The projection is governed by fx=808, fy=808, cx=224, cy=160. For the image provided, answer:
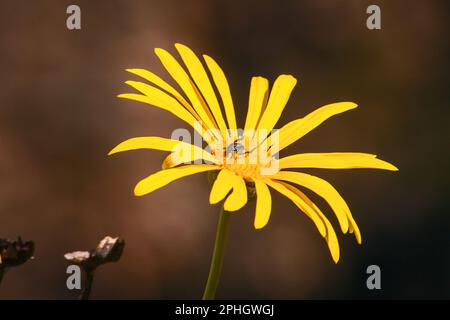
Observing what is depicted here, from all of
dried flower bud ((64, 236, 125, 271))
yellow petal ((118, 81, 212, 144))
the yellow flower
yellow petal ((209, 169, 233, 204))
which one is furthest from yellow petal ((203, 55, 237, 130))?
dried flower bud ((64, 236, 125, 271))

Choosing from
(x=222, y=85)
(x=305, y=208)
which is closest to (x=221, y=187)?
(x=305, y=208)

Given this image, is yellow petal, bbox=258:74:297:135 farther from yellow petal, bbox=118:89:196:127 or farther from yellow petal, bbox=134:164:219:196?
yellow petal, bbox=134:164:219:196

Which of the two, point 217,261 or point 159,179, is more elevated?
point 159,179

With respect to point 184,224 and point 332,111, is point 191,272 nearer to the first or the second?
point 184,224

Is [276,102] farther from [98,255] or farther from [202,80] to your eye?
[98,255]

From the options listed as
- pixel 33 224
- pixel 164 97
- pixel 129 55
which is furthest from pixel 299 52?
pixel 164 97

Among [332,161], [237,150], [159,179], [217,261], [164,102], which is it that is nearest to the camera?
[159,179]

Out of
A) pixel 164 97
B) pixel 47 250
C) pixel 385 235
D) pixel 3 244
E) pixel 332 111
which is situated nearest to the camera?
pixel 3 244
